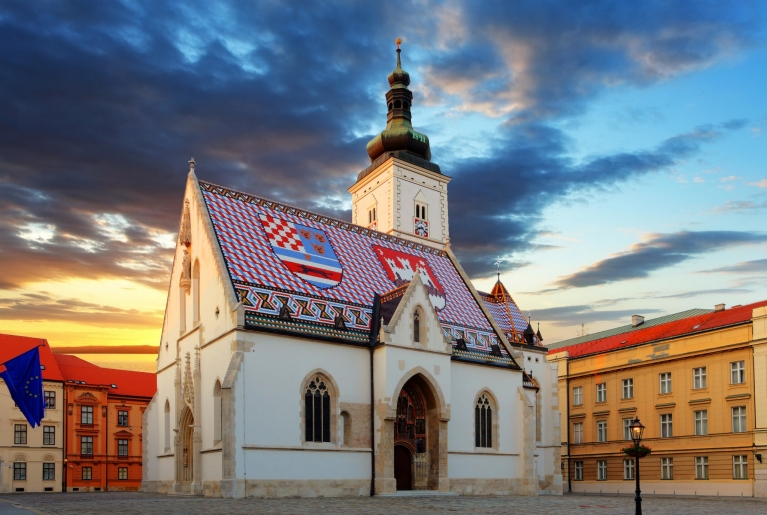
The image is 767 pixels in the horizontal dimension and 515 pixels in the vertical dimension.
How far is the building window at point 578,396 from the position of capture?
158ft

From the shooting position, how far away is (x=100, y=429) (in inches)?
1992

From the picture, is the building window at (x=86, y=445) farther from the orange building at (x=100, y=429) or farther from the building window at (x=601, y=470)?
the building window at (x=601, y=470)

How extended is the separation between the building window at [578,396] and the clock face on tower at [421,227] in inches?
563

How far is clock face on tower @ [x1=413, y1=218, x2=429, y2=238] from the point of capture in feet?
171

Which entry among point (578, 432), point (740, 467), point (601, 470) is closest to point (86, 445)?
point (578, 432)

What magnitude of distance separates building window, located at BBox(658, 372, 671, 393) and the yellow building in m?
0.06

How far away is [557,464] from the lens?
4025cm

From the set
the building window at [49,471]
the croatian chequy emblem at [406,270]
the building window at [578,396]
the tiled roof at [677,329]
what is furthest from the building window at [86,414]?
the tiled roof at [677,329]

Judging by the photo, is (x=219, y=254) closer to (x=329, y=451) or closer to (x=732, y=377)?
(x=329, y=451)

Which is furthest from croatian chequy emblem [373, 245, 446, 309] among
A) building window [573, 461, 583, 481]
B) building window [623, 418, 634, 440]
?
building window [573, 461, 583, 481]

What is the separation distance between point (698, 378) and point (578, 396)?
32.0 feet

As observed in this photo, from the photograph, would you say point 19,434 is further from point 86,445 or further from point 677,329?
point 677,329

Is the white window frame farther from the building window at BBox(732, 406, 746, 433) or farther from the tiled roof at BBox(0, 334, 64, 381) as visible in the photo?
the tiled roof at BBox(0, 334, 64, 381)

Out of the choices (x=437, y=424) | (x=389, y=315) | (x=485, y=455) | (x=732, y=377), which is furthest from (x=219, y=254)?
(x=732, y=377)
